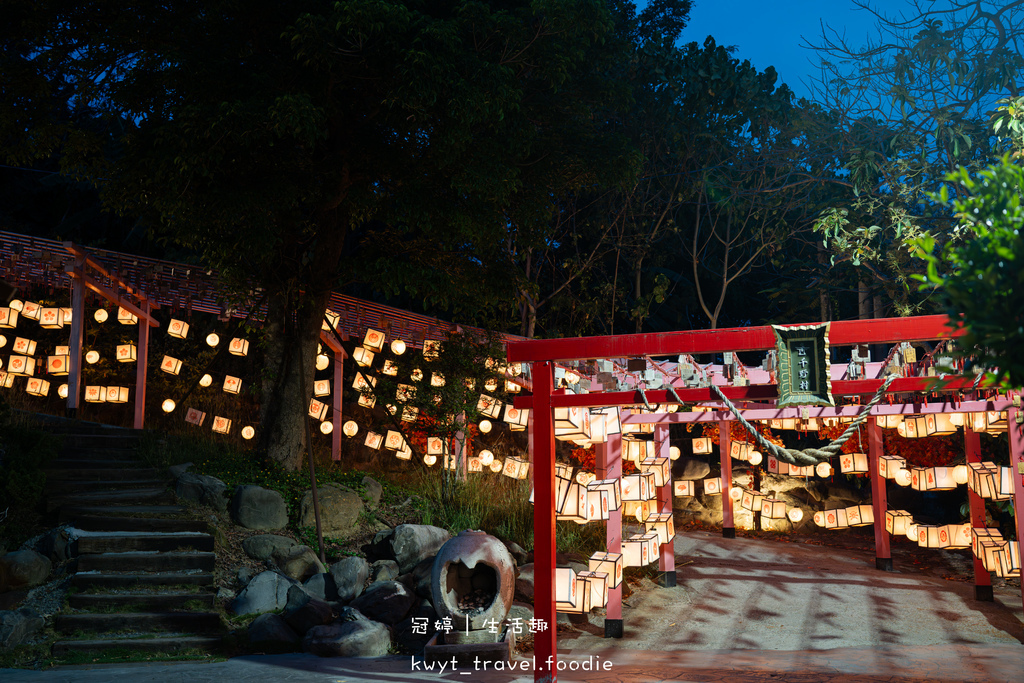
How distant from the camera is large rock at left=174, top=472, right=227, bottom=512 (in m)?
9.04

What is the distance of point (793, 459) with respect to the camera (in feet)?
16.3

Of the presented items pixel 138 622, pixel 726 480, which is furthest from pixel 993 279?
pixel 726 480

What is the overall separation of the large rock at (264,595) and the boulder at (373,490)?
2258 mm

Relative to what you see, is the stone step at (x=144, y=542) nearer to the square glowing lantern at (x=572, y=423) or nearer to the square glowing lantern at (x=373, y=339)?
the square glowing lantern at (x=373, y=339)

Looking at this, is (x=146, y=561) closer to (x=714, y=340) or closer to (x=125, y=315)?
(x=125, y=315)

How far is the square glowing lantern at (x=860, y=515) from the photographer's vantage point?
10922mm

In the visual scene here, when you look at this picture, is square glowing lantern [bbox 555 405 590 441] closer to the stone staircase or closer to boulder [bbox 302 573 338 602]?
boulder [bbox 302 573 338 602]

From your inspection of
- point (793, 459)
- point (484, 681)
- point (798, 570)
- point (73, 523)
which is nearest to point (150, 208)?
point (73, 523)

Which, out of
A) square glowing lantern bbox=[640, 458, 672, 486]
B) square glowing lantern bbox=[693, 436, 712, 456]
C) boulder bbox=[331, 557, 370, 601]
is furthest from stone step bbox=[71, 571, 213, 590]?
square glowing lantern bbox=[693, 436, 712, 456]

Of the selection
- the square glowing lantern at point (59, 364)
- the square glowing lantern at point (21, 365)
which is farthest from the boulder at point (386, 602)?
the square glowing lantern at point (21, 365)

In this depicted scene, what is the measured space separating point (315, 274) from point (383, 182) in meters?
1.61

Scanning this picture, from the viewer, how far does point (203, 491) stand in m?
9.10

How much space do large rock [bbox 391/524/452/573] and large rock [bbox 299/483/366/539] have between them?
2.73 feet

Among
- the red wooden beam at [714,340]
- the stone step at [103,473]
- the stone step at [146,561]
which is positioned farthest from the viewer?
the stone step at [103,473]
